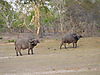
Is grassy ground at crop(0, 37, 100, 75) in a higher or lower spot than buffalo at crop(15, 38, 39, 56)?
lower

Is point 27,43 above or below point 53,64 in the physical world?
above

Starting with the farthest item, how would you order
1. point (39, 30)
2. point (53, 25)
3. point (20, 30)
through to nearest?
point (20, 30)
point (53, 25)
point (39, 30)

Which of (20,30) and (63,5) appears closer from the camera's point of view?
(63,5)

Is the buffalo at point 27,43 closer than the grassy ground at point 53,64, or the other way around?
the grassy ground at point 53,64

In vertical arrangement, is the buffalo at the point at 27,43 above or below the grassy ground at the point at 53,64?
above

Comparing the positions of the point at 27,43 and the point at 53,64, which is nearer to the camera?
the point at 53,64

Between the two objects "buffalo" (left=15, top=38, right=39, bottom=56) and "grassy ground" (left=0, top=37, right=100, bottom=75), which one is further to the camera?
"buffalo" (left=15, top=38, right=39, bottom=56)

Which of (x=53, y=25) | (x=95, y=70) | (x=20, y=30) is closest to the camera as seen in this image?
(x=95, y=70)

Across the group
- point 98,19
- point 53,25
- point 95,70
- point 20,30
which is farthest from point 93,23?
point 95,70

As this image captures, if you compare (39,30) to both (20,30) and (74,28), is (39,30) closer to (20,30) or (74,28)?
(74,28)

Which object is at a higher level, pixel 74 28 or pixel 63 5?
pixel 63 5

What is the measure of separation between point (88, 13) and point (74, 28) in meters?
4.21

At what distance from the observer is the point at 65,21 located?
5025cm

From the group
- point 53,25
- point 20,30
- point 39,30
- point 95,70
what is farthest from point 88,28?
point 95,70
